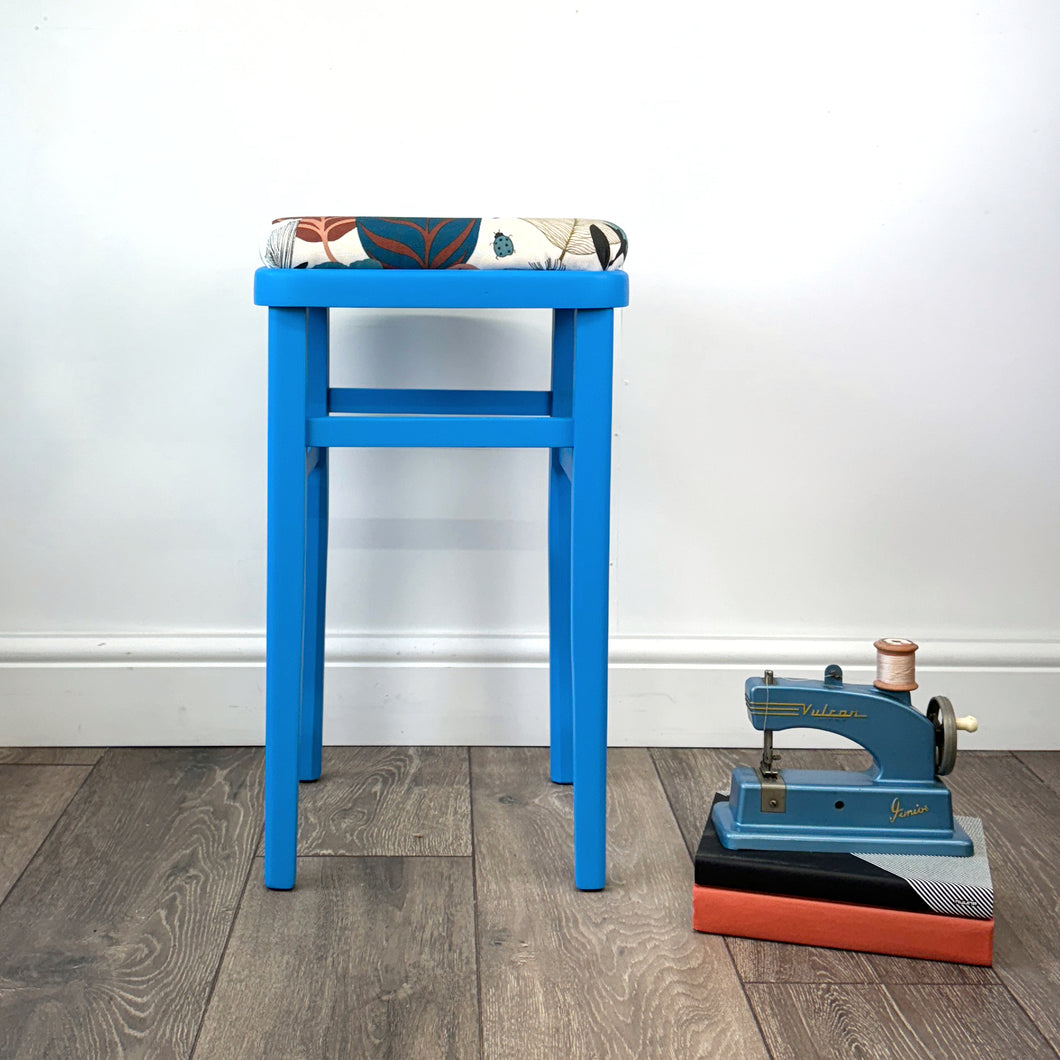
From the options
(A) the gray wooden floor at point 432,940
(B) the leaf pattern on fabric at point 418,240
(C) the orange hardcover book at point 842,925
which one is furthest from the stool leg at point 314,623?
(C) the orange hardcover book at point 842,925

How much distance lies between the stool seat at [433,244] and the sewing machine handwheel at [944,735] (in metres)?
0.53

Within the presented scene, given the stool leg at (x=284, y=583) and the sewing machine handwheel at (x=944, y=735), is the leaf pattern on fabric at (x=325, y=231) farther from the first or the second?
the sewing machine handwheel at (x=944, y=735)

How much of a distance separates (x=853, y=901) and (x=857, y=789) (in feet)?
0.34

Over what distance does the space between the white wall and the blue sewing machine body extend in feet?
1.33

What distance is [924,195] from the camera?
136cm

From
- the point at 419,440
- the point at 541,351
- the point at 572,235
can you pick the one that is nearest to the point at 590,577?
Answer: the point at 419,440

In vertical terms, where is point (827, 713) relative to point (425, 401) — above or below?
below

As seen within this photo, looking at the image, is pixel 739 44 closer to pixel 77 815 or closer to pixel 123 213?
pixel 123 213

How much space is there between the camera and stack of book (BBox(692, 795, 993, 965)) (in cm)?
95

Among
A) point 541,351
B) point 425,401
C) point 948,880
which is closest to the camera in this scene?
point 948,880

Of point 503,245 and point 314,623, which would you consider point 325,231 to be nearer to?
point 503,245

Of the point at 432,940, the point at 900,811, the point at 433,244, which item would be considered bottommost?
the point at 432,940

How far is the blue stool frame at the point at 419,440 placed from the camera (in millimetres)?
980

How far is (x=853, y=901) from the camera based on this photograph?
97 centimetres
